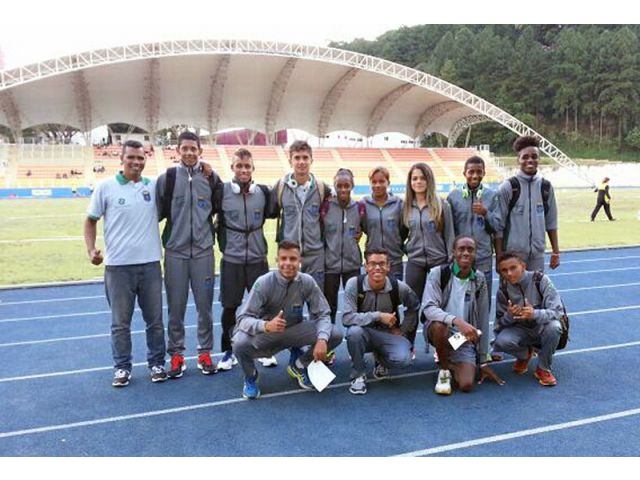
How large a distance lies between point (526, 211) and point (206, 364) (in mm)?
2823

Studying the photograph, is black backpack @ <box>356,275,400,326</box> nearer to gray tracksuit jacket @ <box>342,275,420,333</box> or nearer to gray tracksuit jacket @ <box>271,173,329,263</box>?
gray tracksuit jacket @ <box>342,275,420,333</box>

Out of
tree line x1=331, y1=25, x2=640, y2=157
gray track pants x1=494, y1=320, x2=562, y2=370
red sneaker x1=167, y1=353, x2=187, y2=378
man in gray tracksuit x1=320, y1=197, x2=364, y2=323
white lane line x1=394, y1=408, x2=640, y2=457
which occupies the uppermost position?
A: tree line x1=331, y1=25, x2=640, y2=157

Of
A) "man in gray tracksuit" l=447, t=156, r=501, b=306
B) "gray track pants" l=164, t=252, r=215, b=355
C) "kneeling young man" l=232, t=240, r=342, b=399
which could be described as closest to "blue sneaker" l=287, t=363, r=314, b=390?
"kneeling young man" l=232, t=240, r=342, b=399

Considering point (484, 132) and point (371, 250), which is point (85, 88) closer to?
point (371, 250)

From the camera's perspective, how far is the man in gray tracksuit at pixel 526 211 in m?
4.18

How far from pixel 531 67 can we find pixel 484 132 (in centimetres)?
930

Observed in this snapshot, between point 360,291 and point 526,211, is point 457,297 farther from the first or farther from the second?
point 526,211

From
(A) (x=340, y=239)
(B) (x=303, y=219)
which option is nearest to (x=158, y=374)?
(B) (x=303, y=219)

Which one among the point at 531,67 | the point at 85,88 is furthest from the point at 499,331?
the point at 531,67

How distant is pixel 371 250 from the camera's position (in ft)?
12.9

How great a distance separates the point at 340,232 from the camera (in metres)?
4.10

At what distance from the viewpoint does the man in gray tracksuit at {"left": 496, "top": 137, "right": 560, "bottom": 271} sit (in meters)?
4.18

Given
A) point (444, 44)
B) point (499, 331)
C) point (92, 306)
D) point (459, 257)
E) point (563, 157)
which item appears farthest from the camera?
point (444, 44)

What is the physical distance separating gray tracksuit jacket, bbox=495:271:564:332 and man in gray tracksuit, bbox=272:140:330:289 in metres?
1.47
